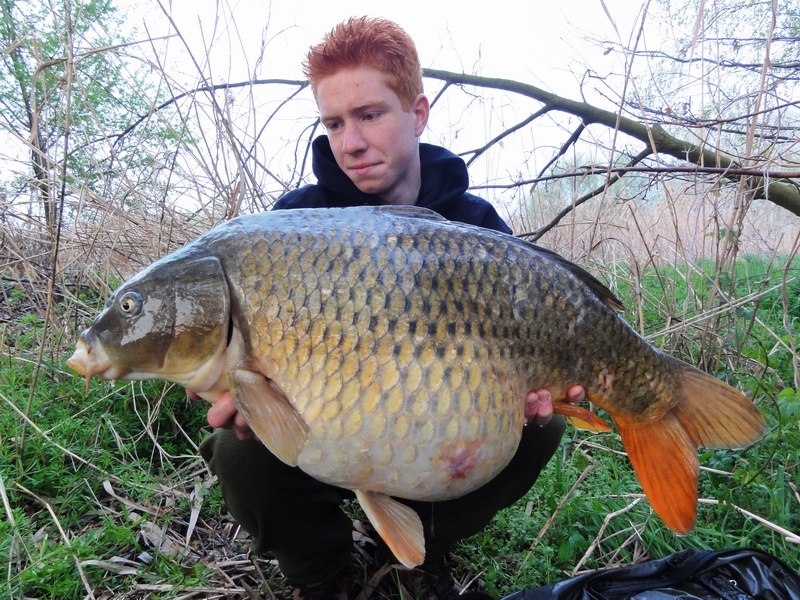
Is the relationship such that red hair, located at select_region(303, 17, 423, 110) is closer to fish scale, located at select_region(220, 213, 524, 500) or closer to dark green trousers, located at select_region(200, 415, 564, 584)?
fish scale, located at select_region(220, 213, 524, 500)

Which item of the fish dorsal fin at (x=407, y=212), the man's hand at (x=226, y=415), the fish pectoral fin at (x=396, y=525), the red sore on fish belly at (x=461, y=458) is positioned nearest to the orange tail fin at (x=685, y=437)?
the red sore on fish belly at (x=461, y=458)

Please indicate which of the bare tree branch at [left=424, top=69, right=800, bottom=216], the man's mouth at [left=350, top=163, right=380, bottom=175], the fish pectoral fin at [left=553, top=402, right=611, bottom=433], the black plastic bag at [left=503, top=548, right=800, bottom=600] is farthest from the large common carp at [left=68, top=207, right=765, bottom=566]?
the bare tree branch at [left=424, top=69, right=800, bottom=216]

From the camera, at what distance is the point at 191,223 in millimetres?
2314

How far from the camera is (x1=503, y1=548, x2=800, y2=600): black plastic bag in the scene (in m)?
1.02

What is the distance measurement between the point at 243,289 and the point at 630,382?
2.63 feet

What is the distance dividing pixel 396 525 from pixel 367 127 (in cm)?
99

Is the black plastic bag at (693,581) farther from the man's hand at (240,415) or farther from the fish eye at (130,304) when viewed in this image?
the fish eye at (130,304)

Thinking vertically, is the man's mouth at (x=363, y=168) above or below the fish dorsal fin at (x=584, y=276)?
above

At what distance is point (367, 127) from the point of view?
1.38 meters

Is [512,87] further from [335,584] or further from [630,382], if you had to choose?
[335,584]

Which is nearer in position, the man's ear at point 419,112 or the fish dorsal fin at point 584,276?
the fish dorsal fin at point 584,276

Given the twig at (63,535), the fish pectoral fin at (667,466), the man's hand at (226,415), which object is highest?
the man's hand at (226,415)

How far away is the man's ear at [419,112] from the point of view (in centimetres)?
150

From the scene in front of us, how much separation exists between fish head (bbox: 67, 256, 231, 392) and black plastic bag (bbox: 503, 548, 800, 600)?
0.82 m
